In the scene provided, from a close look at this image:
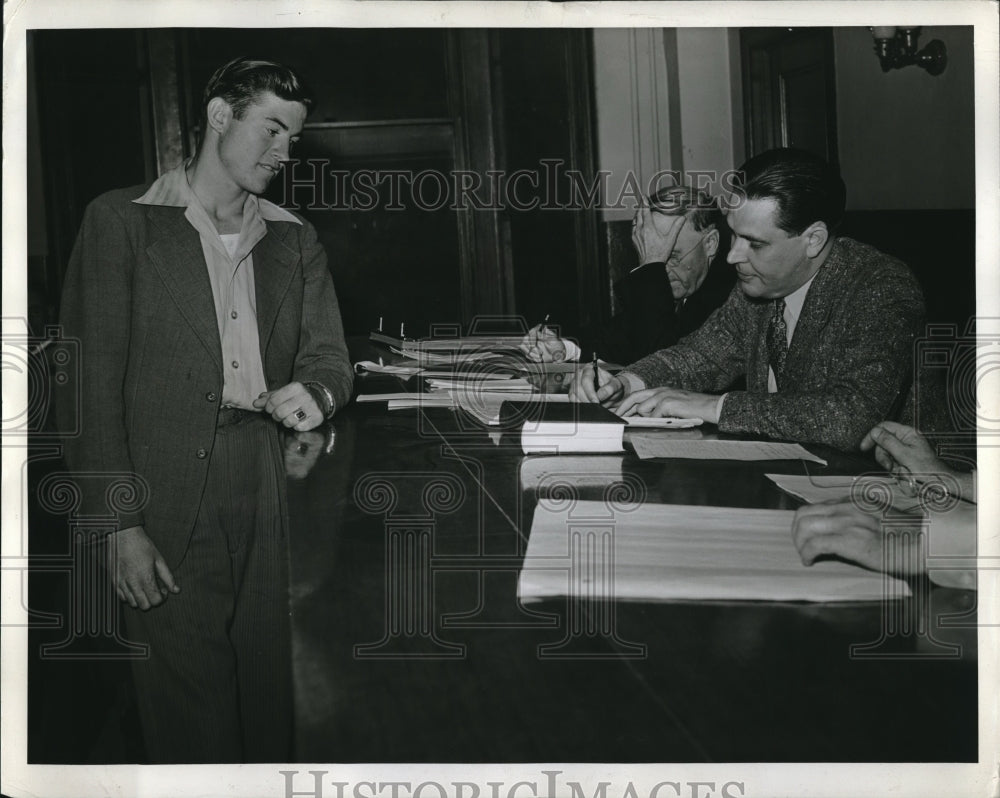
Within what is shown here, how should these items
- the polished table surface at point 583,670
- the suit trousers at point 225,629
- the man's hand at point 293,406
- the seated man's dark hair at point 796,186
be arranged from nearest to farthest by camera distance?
the polished table surface at point 583,670 → the suit trousers at point 225,629 → the man's hand at point 293,406 → the seated man's dark hair at point 796,186

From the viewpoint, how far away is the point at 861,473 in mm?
1573

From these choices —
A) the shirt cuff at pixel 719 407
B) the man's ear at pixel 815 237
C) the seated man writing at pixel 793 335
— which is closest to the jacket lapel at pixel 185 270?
the seated man writing at pixel 793 335

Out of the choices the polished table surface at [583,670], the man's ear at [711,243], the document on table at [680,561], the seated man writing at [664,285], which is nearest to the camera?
the polished table surface at [583,670]

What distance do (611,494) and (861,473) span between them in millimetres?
480

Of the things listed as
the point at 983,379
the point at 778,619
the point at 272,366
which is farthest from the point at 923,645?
the point at 272,366

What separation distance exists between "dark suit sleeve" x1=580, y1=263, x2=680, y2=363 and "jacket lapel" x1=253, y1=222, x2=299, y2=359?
1015 millimetres

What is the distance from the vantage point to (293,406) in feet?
6.14

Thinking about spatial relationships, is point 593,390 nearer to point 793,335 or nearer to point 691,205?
point 793,335

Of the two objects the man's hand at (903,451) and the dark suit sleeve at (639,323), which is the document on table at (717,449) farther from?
the dark suit sleeve at (639,323)

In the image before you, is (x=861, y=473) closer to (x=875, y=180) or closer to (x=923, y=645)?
(x=923, y=645)

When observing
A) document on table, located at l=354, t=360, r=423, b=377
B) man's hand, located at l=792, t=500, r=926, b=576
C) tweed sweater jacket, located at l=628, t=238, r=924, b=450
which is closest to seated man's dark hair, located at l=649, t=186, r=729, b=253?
tweed sweater jacket, located at l=628, t=238, r=924, b=450

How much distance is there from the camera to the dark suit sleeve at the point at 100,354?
1.64 m

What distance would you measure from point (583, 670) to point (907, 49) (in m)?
1.47

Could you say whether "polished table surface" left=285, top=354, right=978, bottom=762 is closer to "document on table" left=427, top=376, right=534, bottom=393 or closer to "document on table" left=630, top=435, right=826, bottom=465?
"document on table" left=630, top=435, right=826, bottom=465
